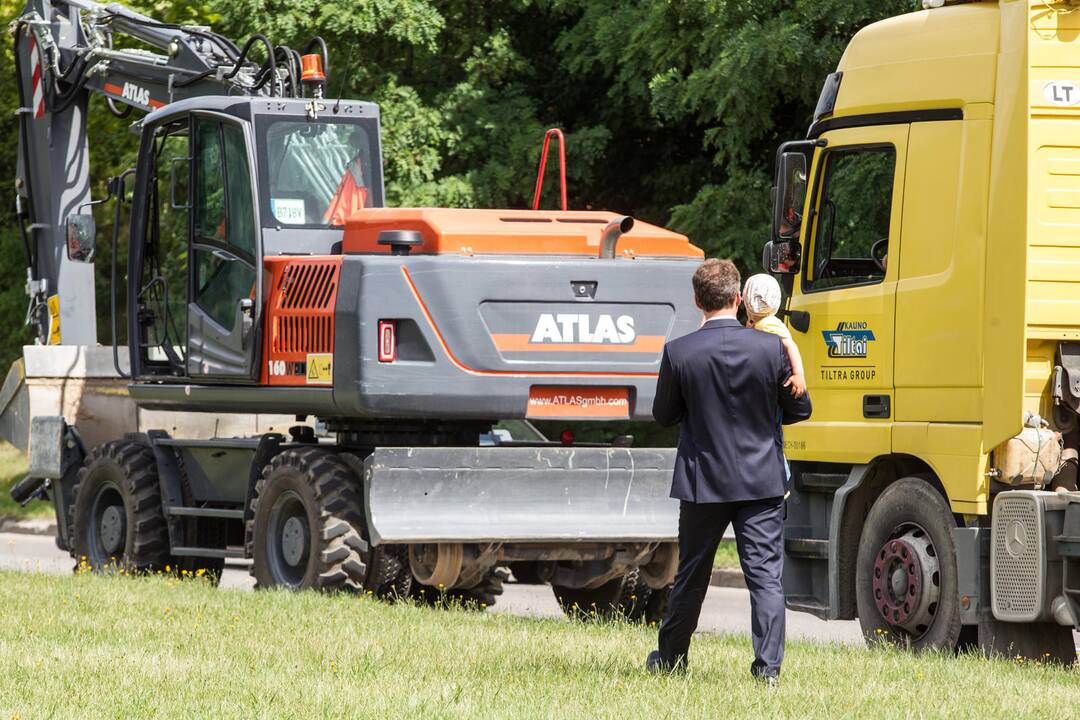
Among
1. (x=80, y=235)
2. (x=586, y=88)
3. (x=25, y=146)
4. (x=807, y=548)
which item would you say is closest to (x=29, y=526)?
(x=25, y=146)

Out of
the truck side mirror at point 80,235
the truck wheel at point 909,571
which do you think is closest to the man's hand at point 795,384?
the truck wheel at point 909,571

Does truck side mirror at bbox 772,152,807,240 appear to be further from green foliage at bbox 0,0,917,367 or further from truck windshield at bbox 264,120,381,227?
green foliage at bbox 0,0,917,367

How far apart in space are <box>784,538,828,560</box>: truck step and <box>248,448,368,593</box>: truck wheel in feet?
9.27

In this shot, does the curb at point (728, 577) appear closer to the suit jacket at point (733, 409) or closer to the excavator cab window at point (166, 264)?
the excavator cab window at point (166, 264)

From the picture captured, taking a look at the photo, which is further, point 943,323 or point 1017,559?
point 943,323

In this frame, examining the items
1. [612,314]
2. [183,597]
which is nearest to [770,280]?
[612,314]

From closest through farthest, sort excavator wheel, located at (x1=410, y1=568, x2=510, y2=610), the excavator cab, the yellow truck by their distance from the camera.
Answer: the yellow truck → excavator wheel, located at (x1=410, y1=568, x2=510, y2=610) → the excavator cab

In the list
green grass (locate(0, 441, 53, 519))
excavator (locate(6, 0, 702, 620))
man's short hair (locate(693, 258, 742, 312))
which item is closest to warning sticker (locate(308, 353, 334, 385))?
excavator (locate(6, 0, 702, 620))

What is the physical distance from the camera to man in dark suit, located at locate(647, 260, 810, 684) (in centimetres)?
805

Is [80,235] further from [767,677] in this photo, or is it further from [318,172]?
[767,677]

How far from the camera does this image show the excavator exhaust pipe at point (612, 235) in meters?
12.6

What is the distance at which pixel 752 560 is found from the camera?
26.5 feet

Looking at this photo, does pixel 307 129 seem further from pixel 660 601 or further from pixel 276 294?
pixel 660 601

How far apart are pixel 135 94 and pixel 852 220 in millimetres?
7462
